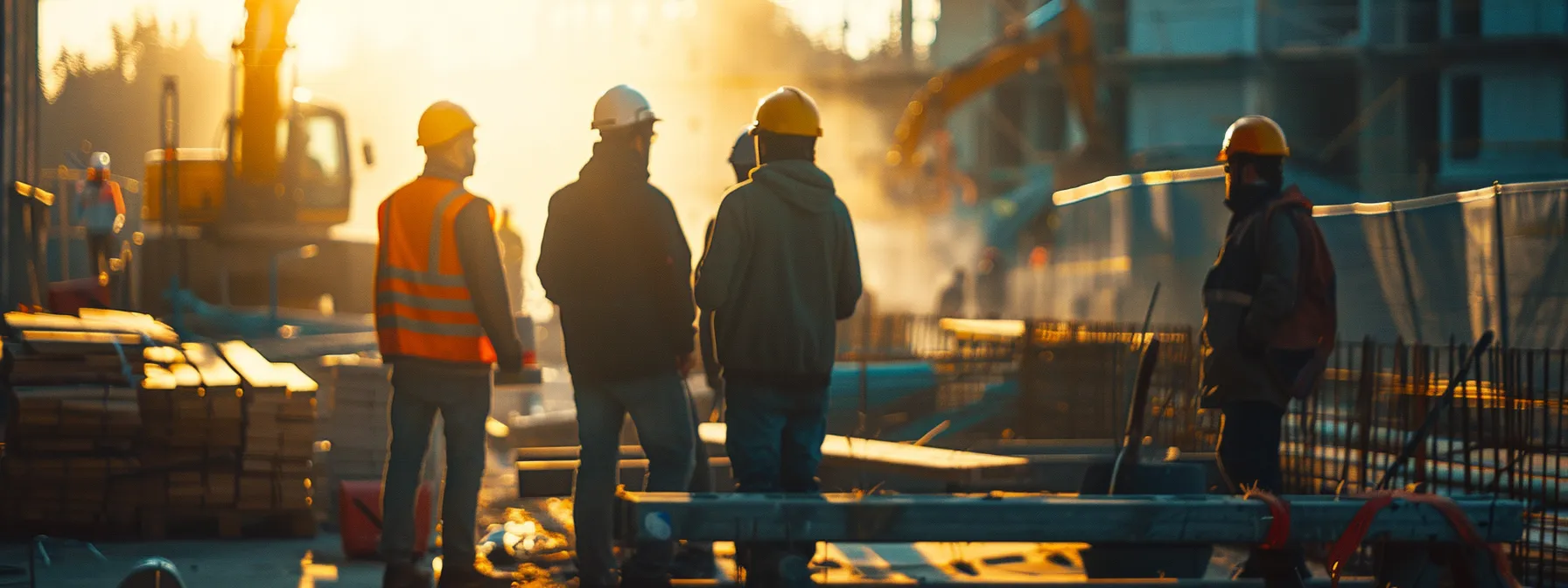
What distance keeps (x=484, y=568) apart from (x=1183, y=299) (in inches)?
454

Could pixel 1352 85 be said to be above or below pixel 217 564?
above

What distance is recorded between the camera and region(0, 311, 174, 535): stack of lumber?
9.16 metres

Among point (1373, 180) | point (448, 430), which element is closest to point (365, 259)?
point (448, 430)

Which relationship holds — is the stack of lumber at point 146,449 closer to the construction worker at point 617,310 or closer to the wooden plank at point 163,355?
the wooden plank at point 163,355

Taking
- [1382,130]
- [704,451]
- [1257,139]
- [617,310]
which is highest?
[1382,130]

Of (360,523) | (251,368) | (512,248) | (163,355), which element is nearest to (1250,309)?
(360,523)

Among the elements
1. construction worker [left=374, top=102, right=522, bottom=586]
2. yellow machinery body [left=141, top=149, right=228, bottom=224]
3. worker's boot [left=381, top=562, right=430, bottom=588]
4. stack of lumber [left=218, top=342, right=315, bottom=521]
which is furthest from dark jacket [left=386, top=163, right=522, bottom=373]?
yellow machinery body [left=141, top=149, right=228, bottom=224]

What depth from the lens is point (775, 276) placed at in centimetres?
675

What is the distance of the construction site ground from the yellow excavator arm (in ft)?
108

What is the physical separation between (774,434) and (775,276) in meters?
0.58

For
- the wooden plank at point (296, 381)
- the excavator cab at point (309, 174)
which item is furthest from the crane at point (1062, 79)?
the wooden plank at point (296, 381)

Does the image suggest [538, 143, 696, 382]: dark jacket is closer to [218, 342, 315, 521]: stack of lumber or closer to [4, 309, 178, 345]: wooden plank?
[218, 342, 315, 521]: stack of lumber

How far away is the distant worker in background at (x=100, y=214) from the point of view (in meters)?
24.3

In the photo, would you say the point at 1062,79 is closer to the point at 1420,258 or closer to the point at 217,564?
the point at 1420,258
